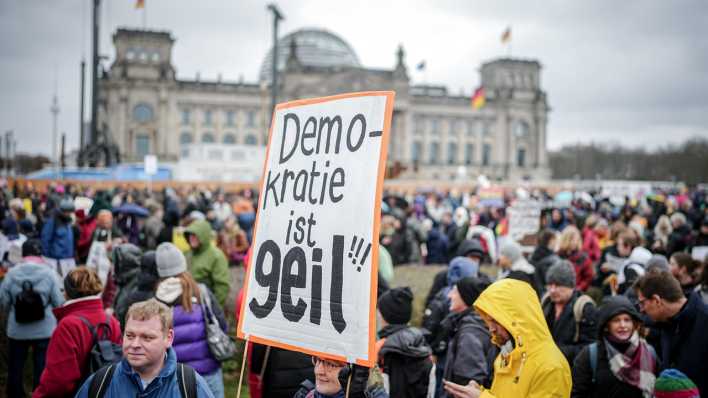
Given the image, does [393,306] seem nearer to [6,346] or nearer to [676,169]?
[6,346]

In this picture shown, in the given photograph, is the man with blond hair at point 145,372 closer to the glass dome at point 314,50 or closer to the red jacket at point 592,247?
the red jacket at point 592,247

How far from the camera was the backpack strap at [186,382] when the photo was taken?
2678mm

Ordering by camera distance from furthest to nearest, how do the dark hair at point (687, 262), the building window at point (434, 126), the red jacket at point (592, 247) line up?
the building window at point (434, 126), the red jacket at point (592, 247), the dark hair at point (687, 262)

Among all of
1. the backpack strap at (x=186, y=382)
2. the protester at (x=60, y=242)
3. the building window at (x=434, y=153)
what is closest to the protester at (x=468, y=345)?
the backpack strap at (x=186, y=382)

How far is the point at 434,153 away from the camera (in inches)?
3054

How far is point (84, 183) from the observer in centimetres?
2844

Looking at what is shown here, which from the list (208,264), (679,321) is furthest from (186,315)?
(679,321)

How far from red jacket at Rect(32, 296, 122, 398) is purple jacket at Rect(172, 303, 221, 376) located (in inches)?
20.1

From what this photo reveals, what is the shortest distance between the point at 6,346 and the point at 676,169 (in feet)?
292

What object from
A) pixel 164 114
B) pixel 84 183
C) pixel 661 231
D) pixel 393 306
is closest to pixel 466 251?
pixel 393 306

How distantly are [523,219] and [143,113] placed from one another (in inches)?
2413

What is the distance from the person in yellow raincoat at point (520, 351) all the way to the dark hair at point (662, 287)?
1157mm

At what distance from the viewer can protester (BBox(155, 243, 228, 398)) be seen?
153 inches

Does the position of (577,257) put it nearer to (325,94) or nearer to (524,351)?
(524,351)
